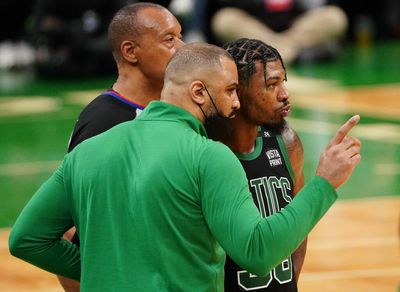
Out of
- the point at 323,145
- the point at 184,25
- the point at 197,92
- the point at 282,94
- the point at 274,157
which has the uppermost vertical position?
the point at 197,92

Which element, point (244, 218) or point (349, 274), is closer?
point (244, 218)

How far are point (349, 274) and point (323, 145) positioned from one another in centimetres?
452

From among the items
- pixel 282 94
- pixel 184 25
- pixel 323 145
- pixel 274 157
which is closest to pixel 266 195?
pixel 274 157

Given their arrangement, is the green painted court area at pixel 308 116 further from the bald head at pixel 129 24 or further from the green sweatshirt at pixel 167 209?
the green sweatshirt at pixel 167 209

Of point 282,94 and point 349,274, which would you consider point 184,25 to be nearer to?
point 349,274

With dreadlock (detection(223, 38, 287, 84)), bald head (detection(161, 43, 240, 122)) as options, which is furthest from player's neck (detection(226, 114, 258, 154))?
bald head (detection(161, 43, 240, 122))

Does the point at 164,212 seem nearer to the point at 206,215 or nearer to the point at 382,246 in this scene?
the point at 206,215

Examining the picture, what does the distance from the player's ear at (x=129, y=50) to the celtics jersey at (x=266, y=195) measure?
839 millimetres

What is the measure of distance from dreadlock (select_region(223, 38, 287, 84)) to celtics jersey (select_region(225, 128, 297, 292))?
30 cm

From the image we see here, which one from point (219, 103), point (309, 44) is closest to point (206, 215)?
point (219, 103)

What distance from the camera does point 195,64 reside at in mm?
3725

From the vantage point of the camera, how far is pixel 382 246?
8477 mm

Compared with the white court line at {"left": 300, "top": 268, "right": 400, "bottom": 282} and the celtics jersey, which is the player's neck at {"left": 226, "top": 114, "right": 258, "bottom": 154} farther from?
the white court line at {"left": 300, "top": 268, "right": 400, "bottom": 282}

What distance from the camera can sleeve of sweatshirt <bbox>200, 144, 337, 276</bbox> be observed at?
11.2 feet
